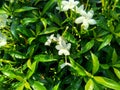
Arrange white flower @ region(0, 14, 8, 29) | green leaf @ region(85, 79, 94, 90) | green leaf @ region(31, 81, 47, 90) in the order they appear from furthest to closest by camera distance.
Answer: white flower @ region(0, 14, 8, 29) < green leaf @ region(31, 81, 47, 90) < green leaf @ region(85, 79, 94, 90)

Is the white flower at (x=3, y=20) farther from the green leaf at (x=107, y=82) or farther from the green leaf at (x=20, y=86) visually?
the green leaf at (x=107, y=82)

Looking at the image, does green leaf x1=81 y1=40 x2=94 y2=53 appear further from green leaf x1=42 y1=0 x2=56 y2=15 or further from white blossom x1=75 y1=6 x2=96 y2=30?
green leaf x1=42 y1=0 x2=56 y2=15

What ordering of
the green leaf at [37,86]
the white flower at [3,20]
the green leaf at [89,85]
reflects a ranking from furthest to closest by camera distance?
1. the white flower at [3,20]
2. the green leaf at [37,86]
3. the green leaf at [89,85]

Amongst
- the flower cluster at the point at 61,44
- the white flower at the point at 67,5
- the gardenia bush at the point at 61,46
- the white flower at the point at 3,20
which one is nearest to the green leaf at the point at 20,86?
the gardenia bush at the point at 61,46

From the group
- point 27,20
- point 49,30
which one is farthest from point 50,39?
point 27,20

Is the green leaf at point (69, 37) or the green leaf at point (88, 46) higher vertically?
the green leaf at point (69, 37)

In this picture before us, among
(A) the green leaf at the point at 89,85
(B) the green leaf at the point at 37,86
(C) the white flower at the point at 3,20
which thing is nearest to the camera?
(A) the green leaf at the point at 89,85

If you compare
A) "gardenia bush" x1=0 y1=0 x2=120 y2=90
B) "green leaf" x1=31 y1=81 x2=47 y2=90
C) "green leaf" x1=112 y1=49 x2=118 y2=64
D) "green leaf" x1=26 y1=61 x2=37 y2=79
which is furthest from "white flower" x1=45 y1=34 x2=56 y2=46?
"green leaf" x1=112 y1=49 x2=118 y2=64

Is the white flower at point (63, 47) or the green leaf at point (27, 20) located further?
the green leaf at point (27, 20)

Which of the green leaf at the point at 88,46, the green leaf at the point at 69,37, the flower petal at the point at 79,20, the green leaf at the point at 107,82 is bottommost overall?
the green leaf at the point at 107,82
